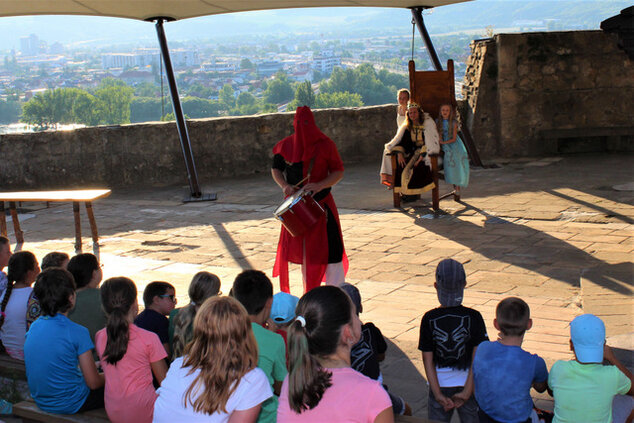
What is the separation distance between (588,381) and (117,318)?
1758 millimetres

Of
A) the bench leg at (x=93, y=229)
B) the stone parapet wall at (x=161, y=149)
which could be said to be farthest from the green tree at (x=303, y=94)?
the bench leg at (x=93, y=229)

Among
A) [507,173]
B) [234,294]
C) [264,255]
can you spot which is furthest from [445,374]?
[507,173]

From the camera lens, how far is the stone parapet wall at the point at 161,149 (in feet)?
32.7

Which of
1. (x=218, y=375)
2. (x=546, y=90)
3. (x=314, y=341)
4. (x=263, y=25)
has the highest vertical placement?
(x=263, y=25)

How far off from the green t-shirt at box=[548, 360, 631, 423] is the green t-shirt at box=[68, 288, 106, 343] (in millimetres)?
2137

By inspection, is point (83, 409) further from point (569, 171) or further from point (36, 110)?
point (36, 110)

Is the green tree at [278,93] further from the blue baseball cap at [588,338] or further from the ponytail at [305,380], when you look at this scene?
the ponytail at [305,380]

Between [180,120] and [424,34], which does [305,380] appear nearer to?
[180,120]

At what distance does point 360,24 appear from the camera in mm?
101125

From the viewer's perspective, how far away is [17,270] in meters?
3.68

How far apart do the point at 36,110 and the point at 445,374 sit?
2488 cm

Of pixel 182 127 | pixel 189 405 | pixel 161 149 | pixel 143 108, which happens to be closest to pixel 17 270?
pixel 189 405

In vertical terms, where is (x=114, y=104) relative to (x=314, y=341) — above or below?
below

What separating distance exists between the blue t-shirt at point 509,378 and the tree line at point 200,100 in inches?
659
